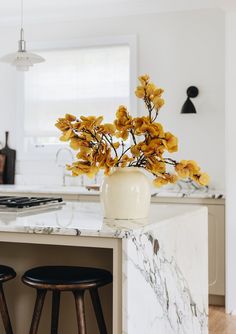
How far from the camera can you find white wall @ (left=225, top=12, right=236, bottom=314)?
4094 millimetres

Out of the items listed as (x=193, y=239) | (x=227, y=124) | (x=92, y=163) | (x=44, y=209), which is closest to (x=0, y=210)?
(x=44, y=209)

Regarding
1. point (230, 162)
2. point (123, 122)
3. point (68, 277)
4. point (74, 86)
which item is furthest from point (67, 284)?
point (74, 86)

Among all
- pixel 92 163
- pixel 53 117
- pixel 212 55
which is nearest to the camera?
pixel 92 163

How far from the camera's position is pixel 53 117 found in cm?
534

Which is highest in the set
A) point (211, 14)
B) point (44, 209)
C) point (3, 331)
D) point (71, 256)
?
point (211, 14)

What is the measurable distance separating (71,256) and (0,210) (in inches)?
15.3

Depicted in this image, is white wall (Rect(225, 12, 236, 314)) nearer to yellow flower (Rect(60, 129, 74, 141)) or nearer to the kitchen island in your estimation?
the kitchen island

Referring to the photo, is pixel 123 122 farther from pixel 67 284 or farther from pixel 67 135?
pixel 67 284

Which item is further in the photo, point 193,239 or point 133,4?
point 133,4

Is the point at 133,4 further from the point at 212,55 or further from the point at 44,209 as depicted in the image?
the point at 44,209

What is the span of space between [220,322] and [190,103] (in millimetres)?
1887

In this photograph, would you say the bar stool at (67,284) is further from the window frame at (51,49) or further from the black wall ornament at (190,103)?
the window frame at (51,49)

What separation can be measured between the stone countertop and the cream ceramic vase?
5cm

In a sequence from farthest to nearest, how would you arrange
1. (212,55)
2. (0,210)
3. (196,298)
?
(212,55) < (196,298) < (0,210)
